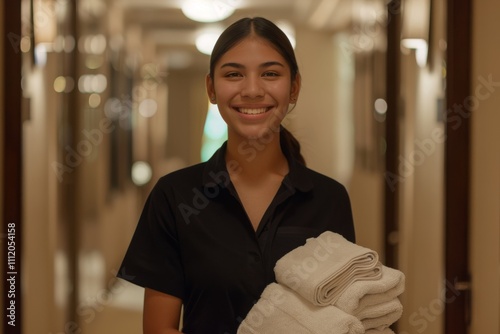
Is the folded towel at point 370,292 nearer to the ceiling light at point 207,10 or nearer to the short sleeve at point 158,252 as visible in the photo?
the short sleeve at point 158,252

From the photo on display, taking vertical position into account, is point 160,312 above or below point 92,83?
below

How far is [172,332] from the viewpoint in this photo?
3.48ft

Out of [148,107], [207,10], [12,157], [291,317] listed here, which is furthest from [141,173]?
[291,317]

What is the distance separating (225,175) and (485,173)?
897mm

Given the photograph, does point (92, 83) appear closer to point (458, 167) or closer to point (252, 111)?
point (252, 111)

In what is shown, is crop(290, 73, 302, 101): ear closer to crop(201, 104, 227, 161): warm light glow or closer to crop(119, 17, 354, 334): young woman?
crop(119, 17, 354, 334): young woman

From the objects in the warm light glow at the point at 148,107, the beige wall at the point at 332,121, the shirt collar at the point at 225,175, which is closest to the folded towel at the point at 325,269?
the shirt collar at the point at 225,175

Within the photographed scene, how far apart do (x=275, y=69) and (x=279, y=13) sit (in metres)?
0.79

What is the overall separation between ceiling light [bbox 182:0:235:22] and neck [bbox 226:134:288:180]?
750 millimetres

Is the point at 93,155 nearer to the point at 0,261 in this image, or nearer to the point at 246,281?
the point at 0,261

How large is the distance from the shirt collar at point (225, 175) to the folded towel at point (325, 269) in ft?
0.43

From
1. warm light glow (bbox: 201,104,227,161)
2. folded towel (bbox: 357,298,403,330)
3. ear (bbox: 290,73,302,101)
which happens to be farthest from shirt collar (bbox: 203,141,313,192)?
warm light glow (bbox: 201,104,227,161)

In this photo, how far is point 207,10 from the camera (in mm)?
1813

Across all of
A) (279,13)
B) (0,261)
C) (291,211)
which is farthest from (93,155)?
(291,211)
